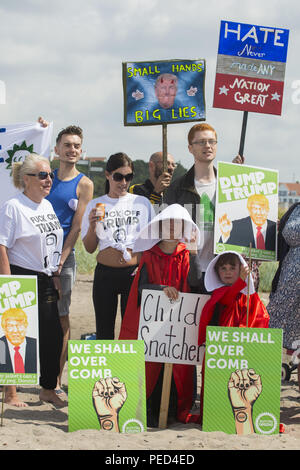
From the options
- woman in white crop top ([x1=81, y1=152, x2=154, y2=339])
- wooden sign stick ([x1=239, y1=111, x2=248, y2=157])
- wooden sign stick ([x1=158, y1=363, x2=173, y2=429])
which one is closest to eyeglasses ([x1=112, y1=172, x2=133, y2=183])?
woman in white crop top ([x1=81, y1=152, x2=154, y2=339])

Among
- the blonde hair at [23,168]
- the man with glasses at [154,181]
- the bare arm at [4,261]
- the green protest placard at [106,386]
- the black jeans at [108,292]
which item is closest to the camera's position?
the green protest placard at [106,386]

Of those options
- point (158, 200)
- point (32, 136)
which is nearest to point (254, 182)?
point (158, 200)

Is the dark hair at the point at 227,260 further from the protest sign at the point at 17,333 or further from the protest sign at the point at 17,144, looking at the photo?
the protest sign at the point at 17,144

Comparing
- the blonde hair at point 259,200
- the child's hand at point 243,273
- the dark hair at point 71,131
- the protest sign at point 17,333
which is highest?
the dark hair at point 71,131

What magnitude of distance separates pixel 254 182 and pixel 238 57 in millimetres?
1293

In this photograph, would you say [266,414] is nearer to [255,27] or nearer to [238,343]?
[238,343]

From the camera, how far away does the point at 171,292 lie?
5.21 metres

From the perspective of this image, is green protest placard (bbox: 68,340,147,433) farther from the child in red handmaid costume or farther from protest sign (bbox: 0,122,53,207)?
protest sign (bbox: 0,122,53,207)

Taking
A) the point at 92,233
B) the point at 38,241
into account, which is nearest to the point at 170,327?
the point at 92,233

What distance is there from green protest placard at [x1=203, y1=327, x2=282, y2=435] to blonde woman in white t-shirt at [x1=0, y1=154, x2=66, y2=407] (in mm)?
1449

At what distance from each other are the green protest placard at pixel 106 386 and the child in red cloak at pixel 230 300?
645mm

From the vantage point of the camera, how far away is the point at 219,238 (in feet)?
18.1

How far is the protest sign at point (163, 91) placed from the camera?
626 cm

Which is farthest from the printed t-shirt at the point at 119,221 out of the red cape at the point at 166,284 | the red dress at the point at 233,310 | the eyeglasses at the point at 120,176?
the red dress at the point at 233,310
